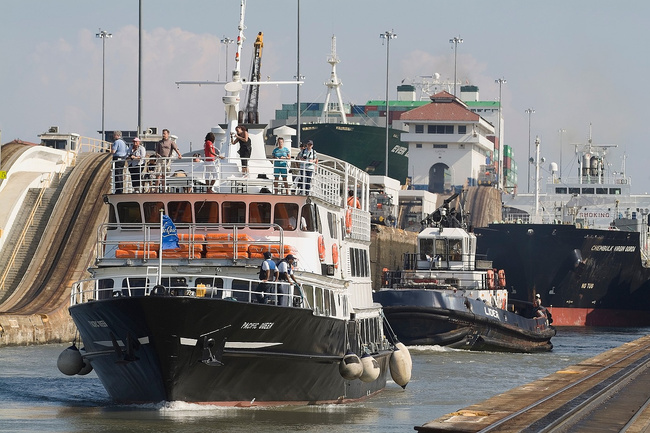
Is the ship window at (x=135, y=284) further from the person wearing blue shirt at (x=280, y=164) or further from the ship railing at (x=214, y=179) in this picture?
the person wearing blue shirt at (x=280, y=164)

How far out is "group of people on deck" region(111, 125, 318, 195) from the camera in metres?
24.5

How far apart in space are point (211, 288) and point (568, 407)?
670 cm

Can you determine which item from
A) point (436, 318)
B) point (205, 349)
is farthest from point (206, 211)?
point (436, 318)

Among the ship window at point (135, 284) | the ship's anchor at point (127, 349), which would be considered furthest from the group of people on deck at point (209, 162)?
the ship's anchor at point (127, 349)

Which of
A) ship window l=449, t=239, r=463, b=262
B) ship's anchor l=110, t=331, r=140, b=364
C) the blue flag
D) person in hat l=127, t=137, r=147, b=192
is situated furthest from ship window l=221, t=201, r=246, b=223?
ship window l=449, t=239, r=463, b=262

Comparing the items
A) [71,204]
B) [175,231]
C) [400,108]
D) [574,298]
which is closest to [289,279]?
[175,231]

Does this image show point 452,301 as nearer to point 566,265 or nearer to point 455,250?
point 455,250

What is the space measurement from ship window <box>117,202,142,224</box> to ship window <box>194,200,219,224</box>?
3.99 ft

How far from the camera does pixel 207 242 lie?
76.5 feet

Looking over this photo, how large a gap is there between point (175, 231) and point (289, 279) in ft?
7.52

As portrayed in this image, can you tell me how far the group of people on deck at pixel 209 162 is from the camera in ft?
80.5

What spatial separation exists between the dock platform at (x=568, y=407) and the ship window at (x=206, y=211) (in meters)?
6.60

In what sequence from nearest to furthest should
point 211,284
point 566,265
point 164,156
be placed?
point 211,284 → point 164,156 → point 566,265

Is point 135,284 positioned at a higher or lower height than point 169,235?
lower
